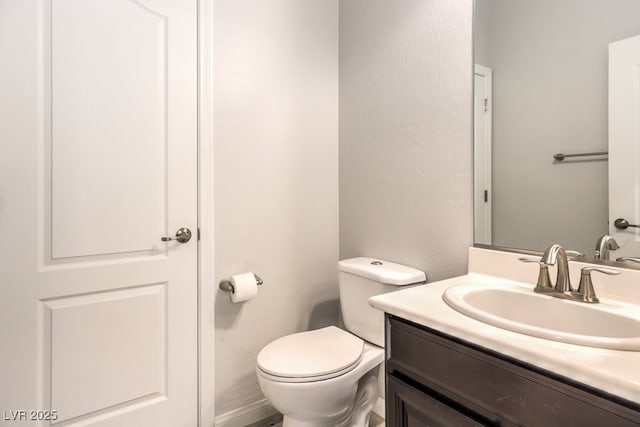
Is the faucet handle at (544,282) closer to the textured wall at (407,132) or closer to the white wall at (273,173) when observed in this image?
the textured wall at (407,132)

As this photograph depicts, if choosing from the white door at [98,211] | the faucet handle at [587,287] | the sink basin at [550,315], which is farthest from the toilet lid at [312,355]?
the faucet handle at [587,287]

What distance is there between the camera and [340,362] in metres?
1.30

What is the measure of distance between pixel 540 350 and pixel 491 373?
0.12 meters

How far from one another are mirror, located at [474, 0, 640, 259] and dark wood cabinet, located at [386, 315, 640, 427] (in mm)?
581

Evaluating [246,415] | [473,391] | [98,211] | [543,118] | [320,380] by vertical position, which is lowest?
[246,415]

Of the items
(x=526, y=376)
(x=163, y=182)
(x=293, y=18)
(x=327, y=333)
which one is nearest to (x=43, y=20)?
(x=163, y=182)

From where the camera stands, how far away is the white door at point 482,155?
4.27 ft

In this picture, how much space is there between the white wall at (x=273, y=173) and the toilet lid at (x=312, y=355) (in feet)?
0.99

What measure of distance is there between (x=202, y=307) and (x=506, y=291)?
4.00 ft

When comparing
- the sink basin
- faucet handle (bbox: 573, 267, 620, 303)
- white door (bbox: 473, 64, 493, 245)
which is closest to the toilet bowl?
the sink basin

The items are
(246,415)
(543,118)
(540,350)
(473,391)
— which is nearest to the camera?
(540,350)

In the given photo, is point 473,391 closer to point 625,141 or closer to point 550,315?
point 550,315

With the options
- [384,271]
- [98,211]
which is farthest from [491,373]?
[98,211]

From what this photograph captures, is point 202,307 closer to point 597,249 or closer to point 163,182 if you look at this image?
point 163,182
